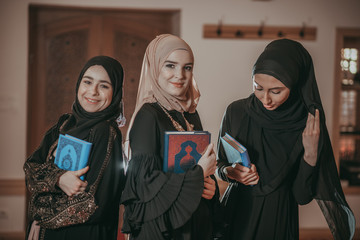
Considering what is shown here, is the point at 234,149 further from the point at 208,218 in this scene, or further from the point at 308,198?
the point at 308,198

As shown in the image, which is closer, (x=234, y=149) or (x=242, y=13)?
(x=234, y=149)

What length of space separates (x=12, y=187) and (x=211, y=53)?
2284 millimetres

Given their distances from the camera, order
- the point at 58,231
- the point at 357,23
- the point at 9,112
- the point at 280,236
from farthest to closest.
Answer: the point at 357,23 → the point at 9,112 → the point at 280,236 → the point at 58,231

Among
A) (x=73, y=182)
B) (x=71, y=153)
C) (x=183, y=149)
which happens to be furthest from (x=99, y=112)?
(x=183, y=149)

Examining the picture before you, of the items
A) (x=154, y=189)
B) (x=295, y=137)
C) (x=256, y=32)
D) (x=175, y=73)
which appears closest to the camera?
(x=154, y=189)

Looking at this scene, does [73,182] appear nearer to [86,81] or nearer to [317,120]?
[86,81]

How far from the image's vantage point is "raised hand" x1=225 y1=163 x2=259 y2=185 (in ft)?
→ 5.51

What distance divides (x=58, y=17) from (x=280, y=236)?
2984mm

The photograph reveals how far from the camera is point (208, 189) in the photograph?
1.59 m

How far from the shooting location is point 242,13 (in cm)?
371

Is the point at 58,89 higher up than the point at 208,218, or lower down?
higher up

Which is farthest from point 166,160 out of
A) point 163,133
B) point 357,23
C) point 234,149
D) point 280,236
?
point 357,23

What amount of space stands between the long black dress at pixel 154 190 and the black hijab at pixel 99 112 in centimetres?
24

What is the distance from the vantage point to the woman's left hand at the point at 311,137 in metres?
1.71
